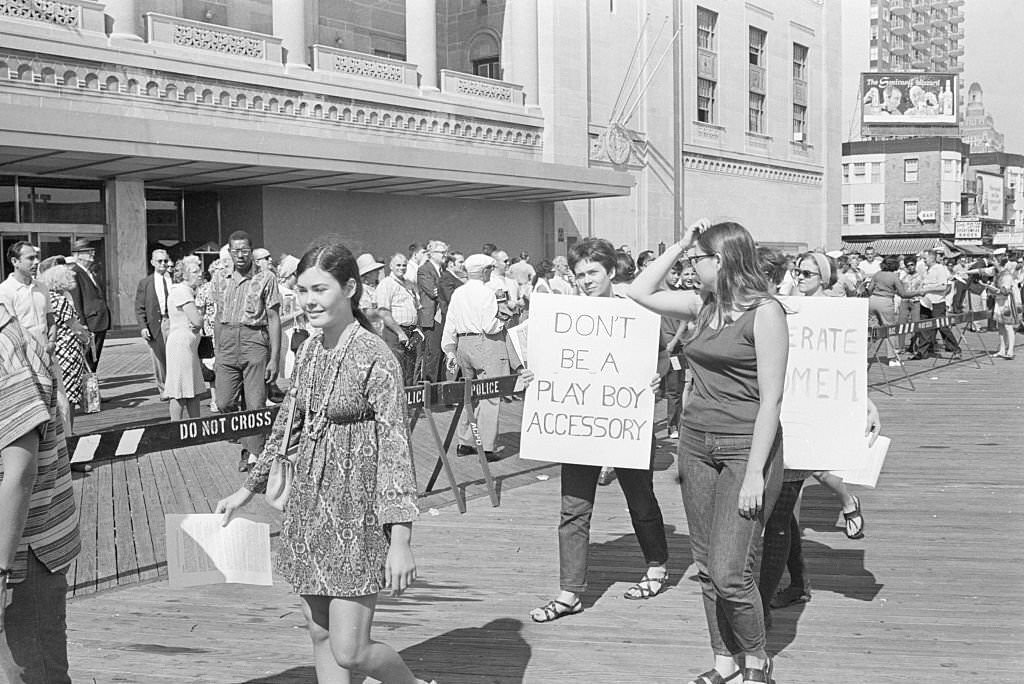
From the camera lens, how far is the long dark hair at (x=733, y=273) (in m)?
4.29

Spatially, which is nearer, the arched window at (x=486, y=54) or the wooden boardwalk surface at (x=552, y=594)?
the wooden boardwalk surface at (x=552, y=594)

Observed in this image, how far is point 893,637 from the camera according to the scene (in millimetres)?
5406

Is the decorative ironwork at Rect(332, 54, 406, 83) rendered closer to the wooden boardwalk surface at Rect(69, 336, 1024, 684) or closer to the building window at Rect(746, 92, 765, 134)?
the wooden boardwalk surface at Rect(69, 336, 1024, 684)

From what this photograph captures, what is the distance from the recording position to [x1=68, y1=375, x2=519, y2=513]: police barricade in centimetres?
631

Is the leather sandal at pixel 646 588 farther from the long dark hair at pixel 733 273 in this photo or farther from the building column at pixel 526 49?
the building column at pixel 526 49

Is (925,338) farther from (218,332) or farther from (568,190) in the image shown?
(218,332)

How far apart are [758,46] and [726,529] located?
46722 millimetres

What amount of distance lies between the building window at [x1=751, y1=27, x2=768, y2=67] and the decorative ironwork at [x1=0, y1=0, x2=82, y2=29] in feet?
105

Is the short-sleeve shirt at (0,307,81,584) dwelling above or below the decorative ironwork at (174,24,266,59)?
below

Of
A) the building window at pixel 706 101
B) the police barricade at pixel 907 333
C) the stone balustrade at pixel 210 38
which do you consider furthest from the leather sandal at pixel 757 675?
the building window at pixel 706 101

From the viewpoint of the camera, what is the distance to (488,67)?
3716 centimetres

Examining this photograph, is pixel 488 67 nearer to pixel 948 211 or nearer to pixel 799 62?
pixel 799 62

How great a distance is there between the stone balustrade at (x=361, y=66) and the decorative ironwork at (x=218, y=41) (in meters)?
1.90

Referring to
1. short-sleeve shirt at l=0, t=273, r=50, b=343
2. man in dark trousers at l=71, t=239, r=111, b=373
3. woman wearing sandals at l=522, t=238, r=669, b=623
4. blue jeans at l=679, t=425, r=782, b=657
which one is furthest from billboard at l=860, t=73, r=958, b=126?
blue jeans at l=679, t=425, r=782, b=657
